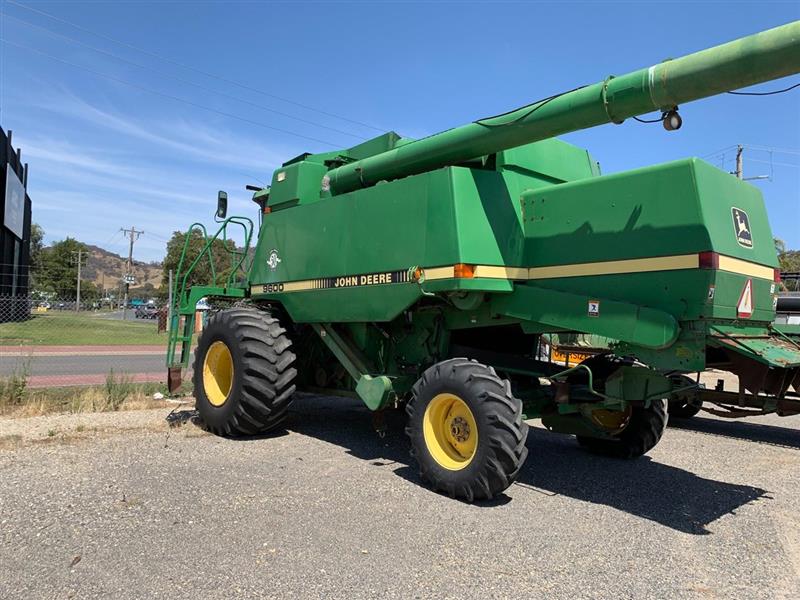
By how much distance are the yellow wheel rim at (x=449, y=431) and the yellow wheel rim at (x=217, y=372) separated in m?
3.36

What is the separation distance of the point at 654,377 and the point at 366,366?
3109mm

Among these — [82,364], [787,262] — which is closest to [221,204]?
[82,364]

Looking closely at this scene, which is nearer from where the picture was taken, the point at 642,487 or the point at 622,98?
the point at 622,98

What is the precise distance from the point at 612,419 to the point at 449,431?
2.37 metres

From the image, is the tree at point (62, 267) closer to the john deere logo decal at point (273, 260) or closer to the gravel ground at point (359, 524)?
the john deere logo decal at point (273, 260)

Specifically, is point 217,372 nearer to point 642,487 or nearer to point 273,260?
point 273,260

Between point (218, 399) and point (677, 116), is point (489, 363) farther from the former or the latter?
point (218, 399)

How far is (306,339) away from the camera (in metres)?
8.21

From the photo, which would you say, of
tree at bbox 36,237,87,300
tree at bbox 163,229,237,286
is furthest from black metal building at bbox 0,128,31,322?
tree at bbox 36,237,87,300

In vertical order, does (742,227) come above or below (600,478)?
above

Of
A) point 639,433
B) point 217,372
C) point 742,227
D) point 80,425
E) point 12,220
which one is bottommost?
point 80,425

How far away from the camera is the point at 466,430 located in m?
5.29

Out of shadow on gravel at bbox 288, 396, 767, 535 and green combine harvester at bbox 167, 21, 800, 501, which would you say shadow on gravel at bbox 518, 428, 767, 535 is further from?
green combine harvester at bbox 167, 21, 800, 501

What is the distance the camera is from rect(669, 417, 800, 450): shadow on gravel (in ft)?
27.9
